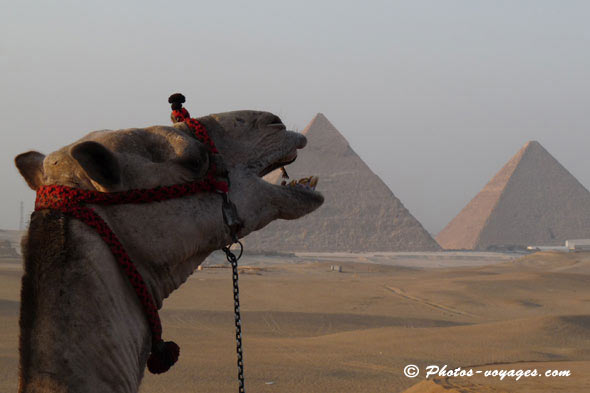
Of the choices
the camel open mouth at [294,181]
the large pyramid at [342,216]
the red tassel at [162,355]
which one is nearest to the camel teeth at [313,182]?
the camel open mouth at [294,181]

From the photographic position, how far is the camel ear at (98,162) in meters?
1.41

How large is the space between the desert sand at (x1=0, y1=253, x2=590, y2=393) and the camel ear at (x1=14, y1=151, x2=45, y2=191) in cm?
480

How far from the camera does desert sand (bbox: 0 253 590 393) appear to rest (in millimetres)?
7227

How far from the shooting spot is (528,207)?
126500 mm

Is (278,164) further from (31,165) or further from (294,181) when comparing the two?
(31,165)

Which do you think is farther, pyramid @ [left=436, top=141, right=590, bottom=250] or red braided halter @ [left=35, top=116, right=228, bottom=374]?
pyramid @ [left=436, top=141, right=590, bottom=250]

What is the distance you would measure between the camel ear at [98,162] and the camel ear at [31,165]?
30cm

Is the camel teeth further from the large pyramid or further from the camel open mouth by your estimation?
the large pyramid

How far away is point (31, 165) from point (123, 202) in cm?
30

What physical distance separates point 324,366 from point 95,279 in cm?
701

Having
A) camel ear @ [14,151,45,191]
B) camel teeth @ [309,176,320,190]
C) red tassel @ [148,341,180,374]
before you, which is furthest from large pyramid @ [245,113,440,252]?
red tassel @ [148,341,180,374]

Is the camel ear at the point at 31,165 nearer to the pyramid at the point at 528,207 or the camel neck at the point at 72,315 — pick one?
the camel neck at the point at 72,315

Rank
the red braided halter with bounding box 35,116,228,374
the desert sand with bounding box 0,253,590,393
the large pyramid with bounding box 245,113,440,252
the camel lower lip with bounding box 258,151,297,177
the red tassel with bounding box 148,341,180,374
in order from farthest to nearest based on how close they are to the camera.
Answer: the large pyramid with bounding box 245,113,440,252 → the desert sand with bounding box 0,253,590,393 → the camel lower lip with bounding box 258,151,297,177 → the red tassel with bounding box 148,341,180,374 → the red braided halter with bounding box 35,116,228,374

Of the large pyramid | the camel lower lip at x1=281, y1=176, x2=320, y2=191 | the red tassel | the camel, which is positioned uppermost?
the large pyramid
